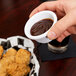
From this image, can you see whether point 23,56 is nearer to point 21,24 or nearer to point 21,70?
point 21,70

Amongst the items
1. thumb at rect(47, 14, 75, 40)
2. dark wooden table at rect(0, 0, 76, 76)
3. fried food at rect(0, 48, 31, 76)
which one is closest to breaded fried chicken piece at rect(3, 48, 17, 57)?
fried food at rect(0, 48, 31, 76)

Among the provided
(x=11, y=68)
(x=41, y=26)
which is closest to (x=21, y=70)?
(x=11, y=68)

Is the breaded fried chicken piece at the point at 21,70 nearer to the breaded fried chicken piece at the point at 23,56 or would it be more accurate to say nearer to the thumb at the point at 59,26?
the breaded fried chicken piece at the point at 23,56

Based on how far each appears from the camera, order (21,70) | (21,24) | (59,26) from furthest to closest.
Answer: (21,24)
(21,70)
(59,26)

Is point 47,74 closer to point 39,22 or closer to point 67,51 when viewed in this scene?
point 67,51

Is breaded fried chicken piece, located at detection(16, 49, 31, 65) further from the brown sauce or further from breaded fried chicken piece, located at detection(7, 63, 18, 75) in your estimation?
the brown sauce

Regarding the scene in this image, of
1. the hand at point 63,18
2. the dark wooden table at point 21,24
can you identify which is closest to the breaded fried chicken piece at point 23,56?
the dark wooden table at point 21,24
